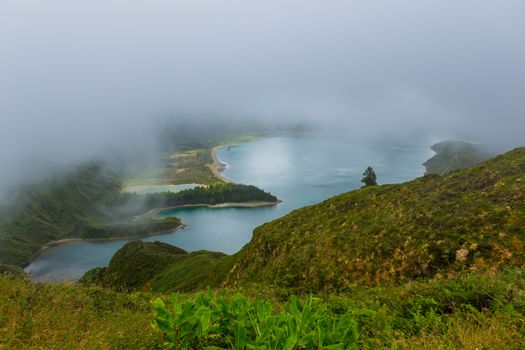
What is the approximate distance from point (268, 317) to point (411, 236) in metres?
21.0

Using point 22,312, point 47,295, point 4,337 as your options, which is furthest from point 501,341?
point 47,295

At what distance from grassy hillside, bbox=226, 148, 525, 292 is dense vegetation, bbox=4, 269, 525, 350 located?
850cm

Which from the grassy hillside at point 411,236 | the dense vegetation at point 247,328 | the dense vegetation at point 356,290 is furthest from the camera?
the grassy hillside at point 411,236

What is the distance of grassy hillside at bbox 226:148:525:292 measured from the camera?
2070 cm

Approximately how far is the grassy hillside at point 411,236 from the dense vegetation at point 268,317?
850 centimetres

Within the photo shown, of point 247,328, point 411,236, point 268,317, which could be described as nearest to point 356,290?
point 411,236

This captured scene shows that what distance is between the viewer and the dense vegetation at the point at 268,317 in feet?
21.5

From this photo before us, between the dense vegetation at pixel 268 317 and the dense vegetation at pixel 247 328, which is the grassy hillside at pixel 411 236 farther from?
the dense vegetation at pixel 247 328

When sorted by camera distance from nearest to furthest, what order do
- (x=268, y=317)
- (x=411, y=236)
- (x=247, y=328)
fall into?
(x=268, y=317), (x=247, y=328), (x=411, y=236)

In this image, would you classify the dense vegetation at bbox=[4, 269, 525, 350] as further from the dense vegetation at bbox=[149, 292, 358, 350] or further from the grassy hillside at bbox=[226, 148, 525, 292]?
the grassy hillside at bbox=[226, 148, 525, 292]

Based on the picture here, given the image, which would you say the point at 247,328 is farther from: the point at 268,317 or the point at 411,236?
the point at 411,236

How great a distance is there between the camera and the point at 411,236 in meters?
24.1

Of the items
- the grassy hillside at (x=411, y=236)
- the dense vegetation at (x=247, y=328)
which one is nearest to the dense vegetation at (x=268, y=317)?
the dense vegetation at (x=247, y=328)

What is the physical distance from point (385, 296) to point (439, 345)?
23.8ft
